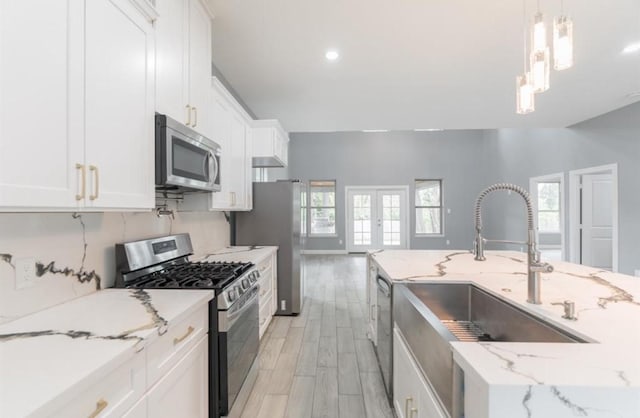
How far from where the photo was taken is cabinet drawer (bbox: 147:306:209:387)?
42.2 inches

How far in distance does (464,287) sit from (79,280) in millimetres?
2080

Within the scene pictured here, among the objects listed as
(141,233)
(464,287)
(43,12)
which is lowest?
(464,287)

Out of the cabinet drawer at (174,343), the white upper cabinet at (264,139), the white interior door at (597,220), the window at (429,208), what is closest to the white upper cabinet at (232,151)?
the white upper cabinet at (264,139)

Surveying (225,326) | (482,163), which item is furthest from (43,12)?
(482,163)

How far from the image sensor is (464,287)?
172 cm

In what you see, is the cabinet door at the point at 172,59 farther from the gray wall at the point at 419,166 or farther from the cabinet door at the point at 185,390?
the gray wall at the point at 419,166

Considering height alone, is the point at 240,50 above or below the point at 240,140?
above

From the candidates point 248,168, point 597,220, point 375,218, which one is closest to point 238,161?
point 248,168

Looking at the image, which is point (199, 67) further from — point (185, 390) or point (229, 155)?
point (185, 390)

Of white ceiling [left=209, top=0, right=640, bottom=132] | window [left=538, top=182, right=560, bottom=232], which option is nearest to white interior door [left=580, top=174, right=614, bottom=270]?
white ceiling [left=209, top=0, right=640, bottom=132]

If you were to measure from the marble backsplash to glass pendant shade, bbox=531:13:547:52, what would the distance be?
2.52 m

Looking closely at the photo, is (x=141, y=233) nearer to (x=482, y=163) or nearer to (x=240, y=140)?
(x=240, y=140)

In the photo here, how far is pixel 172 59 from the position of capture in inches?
64.5

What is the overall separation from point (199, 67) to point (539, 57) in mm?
2066
